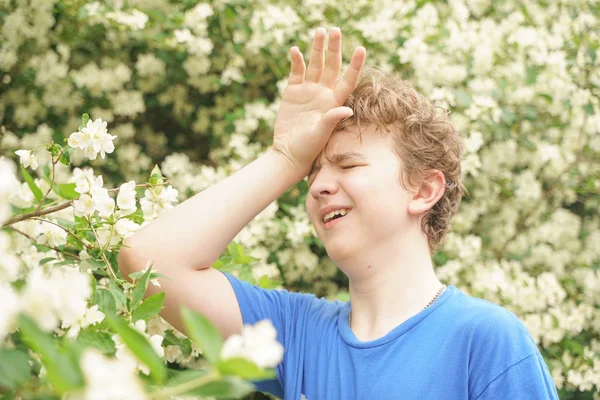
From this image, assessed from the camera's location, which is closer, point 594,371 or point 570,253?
point 594,371

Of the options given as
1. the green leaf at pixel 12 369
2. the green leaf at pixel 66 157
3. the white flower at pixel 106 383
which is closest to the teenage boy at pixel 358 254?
the green leaf at pixel 66 157

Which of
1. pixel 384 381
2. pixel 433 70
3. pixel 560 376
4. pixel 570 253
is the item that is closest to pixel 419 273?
pixel 384 381

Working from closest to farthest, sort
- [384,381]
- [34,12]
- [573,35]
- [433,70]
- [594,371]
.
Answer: [384,381], [594,371], [34,12], [433,70], [573,35]

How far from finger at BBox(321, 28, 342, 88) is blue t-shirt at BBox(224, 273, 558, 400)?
60cm

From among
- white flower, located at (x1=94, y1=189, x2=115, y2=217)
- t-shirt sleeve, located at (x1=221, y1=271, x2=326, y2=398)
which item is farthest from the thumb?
white flower, located at (x1=94, y1=189, x2=115, y2=217)

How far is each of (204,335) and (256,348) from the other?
6 cm

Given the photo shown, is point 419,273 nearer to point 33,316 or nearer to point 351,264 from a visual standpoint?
point 351,264

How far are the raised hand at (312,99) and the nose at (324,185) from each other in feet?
0.29

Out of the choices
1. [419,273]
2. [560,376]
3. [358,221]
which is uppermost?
[358,221]

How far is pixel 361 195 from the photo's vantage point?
1.58 m

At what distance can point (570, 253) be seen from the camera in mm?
3420

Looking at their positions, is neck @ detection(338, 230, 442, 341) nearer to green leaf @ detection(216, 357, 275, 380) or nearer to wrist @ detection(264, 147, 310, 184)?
wrist @ detection(264, 147, 310, 184)

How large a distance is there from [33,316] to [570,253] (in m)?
3.16

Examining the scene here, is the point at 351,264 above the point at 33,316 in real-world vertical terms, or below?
below
